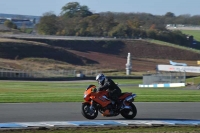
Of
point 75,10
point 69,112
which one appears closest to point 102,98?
point 69,112

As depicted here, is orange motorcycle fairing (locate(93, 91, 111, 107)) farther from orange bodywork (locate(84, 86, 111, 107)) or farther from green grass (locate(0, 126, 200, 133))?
green grass (locate(0, 126, 200, 133))

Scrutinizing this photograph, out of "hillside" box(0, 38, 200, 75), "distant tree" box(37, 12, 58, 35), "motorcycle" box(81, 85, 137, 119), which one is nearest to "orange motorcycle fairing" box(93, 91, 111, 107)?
"motorcycle" box(81, 85, 137, 119)

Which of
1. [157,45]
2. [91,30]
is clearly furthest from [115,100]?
[91,30]

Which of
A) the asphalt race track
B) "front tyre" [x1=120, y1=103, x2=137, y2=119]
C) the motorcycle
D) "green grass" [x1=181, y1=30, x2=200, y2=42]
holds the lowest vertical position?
the asphalt race track

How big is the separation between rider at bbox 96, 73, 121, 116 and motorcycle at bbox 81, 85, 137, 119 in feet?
0.37

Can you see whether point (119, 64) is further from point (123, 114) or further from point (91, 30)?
point (123, 114)

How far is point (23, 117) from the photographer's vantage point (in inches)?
688

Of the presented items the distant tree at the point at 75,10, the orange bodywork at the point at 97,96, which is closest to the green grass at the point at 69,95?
the orange bodywork at the point at 97,96

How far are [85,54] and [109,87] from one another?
288ft

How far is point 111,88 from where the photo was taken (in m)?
17.2

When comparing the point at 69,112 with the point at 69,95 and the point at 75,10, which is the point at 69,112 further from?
the point at 75,10

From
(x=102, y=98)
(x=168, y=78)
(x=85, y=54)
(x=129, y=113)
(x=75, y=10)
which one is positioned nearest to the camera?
(x=102, y=98)

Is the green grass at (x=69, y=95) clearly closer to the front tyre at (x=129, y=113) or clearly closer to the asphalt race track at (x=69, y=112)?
the asphalt race track at (x=69, y=112)

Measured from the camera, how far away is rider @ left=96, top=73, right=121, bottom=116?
Answer: 17094 mm
